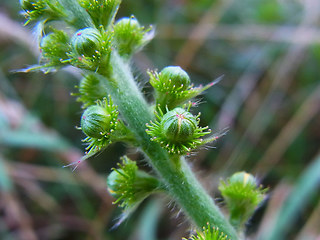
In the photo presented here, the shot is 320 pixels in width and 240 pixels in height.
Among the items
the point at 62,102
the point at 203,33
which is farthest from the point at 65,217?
the point at 203,33

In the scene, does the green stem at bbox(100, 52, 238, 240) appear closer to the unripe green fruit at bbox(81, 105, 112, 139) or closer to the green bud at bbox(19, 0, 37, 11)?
the unripe green fruit at bbox(81, 105, 112, 139)

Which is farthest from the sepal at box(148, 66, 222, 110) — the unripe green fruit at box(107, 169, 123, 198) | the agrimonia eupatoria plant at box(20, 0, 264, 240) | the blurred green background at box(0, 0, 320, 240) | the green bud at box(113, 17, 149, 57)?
the blurred green background at box(0, 0, 320, 240)

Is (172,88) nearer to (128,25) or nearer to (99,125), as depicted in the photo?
(99,125)

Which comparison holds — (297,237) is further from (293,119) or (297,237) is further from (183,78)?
(183,78)

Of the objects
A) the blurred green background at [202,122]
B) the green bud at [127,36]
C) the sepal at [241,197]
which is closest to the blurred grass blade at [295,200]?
the blurred green background at [202,122]

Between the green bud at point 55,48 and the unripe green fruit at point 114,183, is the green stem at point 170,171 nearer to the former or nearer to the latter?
the unripe green fruit at point 114,183

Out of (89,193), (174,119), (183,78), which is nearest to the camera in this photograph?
(174,119)
